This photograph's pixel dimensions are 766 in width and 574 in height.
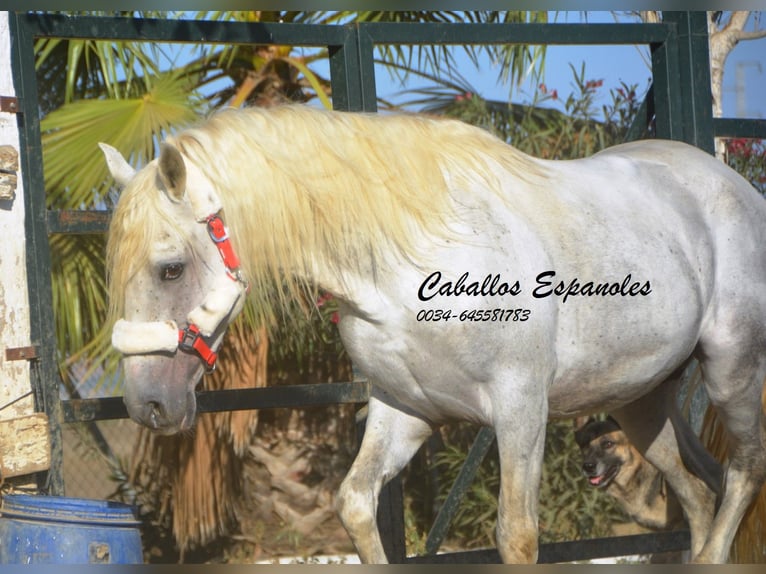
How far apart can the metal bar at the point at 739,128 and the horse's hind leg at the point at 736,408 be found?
131cm

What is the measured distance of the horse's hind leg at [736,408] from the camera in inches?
154

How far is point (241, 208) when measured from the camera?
3.11m

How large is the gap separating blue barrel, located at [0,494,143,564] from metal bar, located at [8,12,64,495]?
0.52 m

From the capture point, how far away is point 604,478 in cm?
485

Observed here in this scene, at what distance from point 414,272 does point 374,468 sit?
70cm

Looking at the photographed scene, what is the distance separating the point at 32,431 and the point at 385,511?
145 centimetres

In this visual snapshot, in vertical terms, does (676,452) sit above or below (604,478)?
above

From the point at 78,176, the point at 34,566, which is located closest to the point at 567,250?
the point at 34,566

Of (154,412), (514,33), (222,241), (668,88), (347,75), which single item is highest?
(514,33)

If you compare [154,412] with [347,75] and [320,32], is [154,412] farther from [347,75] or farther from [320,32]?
[320,32]

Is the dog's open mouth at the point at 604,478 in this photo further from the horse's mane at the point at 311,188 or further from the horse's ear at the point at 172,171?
the horse's ear at the point at 172,171

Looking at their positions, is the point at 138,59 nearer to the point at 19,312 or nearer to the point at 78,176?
the point at 78,176

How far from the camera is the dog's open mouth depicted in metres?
4.82

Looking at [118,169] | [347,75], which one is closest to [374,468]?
[118,169]
